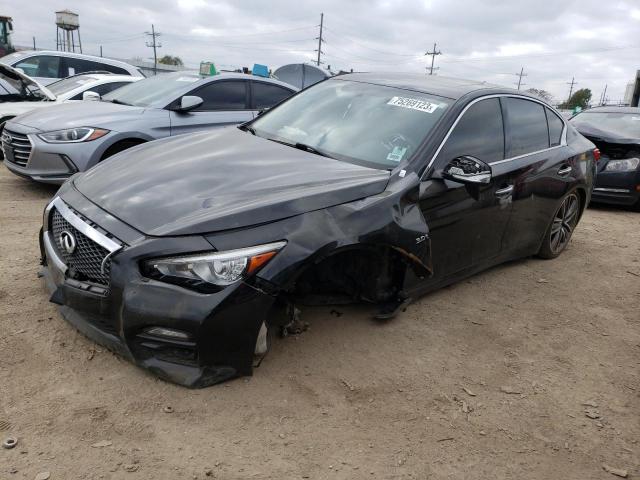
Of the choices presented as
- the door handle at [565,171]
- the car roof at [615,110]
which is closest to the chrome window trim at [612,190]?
the car roof at [615,110]

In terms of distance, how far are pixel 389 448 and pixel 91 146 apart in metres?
4.67

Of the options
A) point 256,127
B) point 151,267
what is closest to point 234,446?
point 151,267

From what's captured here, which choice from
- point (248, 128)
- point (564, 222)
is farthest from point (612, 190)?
point (248, 128)

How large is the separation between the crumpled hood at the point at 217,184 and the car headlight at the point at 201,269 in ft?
0.42

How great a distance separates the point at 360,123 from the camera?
360 cm

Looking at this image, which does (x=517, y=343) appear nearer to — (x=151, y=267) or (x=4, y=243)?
(x=151, y=267)

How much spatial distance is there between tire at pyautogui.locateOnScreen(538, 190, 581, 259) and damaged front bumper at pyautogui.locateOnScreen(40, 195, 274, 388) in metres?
3.42

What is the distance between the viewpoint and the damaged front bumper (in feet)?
7.73

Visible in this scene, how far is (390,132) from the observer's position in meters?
3.46

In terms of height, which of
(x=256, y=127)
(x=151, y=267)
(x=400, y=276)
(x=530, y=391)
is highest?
(x=256, y=127)

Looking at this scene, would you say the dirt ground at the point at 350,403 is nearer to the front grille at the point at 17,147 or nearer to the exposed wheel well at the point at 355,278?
the exposed wheel well at the point at 355,278

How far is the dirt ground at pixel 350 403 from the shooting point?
2256mm

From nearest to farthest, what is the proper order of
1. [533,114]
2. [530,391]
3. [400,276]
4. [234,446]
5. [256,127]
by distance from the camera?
[234,446]
[530,391]
[400,276]
[256,127]
[533,114]

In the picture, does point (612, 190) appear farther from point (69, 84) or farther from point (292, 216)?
point (69, 84)
